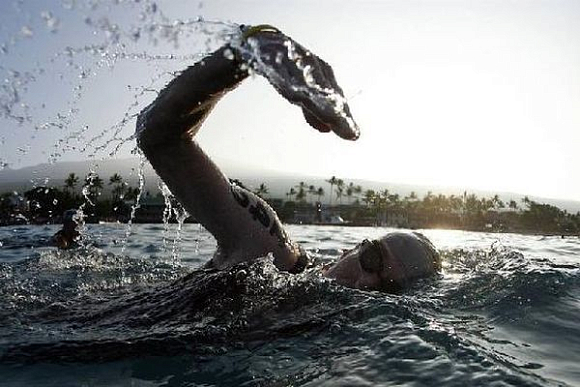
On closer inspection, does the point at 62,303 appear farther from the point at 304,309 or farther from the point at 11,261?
the point at 11,261

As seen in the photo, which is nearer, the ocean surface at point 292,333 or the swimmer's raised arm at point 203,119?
the swimmer's raised arm at point 203,119

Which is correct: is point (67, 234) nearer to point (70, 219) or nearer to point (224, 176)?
point (70, 219)

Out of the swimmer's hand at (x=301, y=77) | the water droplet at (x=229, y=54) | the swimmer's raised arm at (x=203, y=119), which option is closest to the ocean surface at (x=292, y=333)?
the swimmer's raised arm at (x=203, y=119)

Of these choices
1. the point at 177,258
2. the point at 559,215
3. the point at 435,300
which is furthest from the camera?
the point at 559,215

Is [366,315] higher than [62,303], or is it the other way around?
[366,315]

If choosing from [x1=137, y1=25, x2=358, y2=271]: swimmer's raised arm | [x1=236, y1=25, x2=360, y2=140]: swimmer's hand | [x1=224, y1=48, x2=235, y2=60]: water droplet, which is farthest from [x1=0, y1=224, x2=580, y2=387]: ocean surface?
[x1=224, y1=48, x2=235, y2=60]: water droplet

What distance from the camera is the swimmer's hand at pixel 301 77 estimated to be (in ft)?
8.32

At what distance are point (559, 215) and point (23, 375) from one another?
101m

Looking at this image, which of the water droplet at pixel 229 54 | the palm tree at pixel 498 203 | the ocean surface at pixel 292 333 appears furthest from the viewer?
the palm tree at pixel 498 203

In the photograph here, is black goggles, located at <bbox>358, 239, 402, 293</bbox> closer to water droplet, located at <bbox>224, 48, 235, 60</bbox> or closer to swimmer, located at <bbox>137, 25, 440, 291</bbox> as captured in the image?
swimmer, located at <bbox>137, 25, 440, 291</bbox>

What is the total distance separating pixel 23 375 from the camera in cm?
293

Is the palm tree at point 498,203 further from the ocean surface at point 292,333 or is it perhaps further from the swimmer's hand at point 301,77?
the swimmer's hand at point 301,77

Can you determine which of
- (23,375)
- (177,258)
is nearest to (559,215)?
(177,258)

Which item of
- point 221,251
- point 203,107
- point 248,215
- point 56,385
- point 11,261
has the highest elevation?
point 203,107
